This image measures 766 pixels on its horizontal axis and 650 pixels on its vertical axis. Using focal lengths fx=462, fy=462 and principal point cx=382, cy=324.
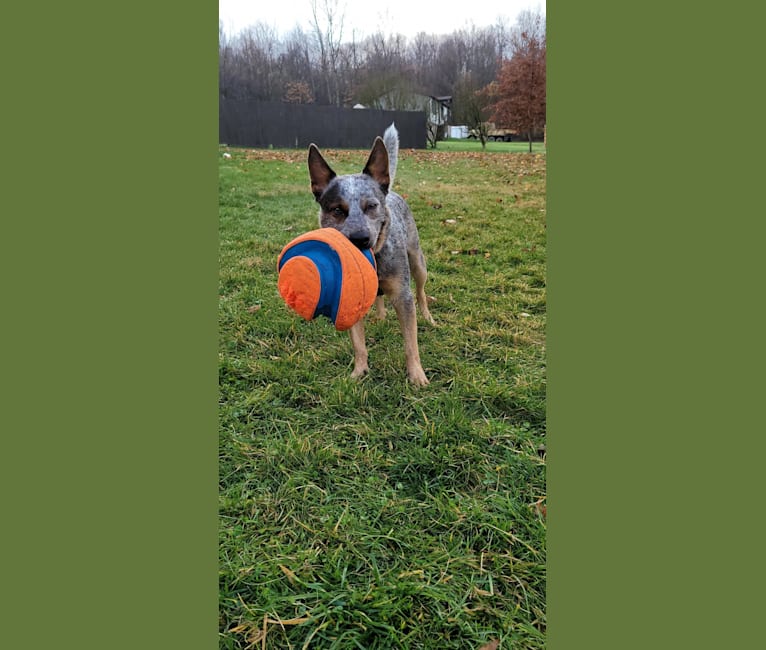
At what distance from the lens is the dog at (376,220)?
2.90 m

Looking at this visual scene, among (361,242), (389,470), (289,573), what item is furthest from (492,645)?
(361,242)

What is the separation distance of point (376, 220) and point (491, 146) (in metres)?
1.13

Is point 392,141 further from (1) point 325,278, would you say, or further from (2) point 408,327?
(1) point 325,278

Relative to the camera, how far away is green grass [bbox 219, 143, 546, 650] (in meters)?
1.66

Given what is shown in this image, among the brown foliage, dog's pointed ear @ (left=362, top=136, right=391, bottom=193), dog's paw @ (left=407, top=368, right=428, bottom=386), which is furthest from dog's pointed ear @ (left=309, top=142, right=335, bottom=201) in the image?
dog's paw @ (left=407, top=368, right=428, bottom=386)

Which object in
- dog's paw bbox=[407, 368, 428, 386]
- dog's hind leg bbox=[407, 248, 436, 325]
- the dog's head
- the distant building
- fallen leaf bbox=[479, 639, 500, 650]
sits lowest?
fallen leaf bbox=[479, 639, 500, 650]

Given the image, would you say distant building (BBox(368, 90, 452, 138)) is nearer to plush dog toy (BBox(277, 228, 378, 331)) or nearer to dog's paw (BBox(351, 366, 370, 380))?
plush dog toy (BBox(277, 228, 378, 331))

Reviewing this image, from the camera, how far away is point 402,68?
281cm

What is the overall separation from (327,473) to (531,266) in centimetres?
346

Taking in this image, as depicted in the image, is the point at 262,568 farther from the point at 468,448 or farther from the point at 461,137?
the point at 461,137

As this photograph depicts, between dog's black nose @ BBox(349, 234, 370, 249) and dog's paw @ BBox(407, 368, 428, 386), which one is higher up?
dog's black nose @ BBox(349, 234, 370, 249)

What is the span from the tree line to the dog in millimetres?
418

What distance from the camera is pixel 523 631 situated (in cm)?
158

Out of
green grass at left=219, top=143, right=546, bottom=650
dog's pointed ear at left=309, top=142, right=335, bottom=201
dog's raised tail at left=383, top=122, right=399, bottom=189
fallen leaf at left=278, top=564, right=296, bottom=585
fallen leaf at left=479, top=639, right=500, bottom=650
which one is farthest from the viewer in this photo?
dog's raised tail at left=383, top=122, right=399, bottom=189
